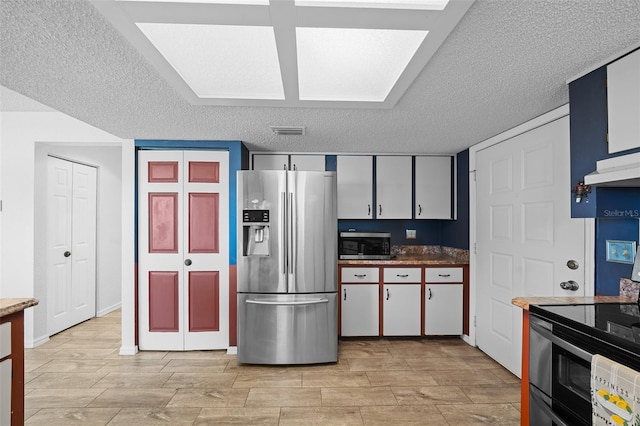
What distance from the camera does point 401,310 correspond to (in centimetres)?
379

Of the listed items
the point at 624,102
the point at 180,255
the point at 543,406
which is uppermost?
the point at 624,102

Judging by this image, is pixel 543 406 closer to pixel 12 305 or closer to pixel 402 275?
pixel 402 275

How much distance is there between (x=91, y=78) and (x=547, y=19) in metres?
2.27

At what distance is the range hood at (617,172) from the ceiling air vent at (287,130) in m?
2.06

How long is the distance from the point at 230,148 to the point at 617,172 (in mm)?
3007

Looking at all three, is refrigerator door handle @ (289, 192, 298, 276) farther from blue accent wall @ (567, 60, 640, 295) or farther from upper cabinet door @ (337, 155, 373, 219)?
blue accent wall @ (567, 60, 640, 295)

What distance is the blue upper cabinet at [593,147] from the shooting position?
1.71 m

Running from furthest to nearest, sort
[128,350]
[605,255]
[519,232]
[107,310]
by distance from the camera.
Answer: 1. [107,310]
2. [128,350]
3. [519,232]
4. [605,255]

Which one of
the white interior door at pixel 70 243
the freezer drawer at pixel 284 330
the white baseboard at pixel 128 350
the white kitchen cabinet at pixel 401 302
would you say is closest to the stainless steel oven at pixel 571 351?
the freezer drawer at pixel 284 330

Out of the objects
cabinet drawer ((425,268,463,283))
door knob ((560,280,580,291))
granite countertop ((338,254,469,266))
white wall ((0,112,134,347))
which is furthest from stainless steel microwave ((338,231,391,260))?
white wall ((0,112,134,347))

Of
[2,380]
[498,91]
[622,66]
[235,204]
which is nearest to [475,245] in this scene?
[498,91]

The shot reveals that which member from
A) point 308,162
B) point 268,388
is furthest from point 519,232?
point 268,388

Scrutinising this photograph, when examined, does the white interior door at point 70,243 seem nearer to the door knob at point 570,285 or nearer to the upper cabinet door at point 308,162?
the upper cabinet door at point 308,162

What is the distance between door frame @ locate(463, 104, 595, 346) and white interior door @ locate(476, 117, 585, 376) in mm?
45
